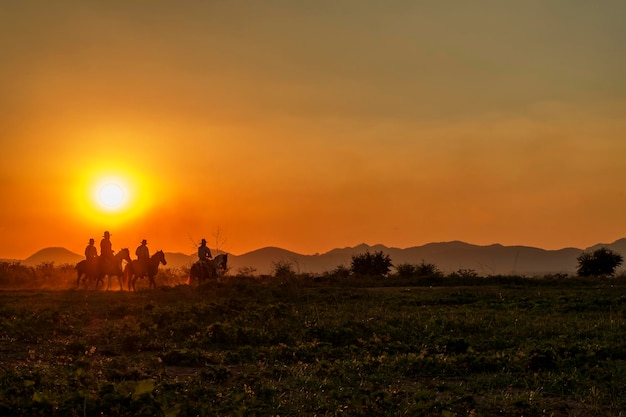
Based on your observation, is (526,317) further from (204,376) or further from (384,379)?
(204,376)

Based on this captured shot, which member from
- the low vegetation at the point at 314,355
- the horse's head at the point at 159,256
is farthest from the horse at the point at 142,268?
the low vegetation at the point at 314,355

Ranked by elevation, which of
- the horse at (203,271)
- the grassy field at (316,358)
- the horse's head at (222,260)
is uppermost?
the horse's head at (222,260)

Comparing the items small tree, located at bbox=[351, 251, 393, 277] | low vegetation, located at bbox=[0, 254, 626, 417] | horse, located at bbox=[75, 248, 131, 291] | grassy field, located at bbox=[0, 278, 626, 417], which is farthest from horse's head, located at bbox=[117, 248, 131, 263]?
small tree, located at bbox=[351, 251, 393, 277]

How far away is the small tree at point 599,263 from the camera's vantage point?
161 ft

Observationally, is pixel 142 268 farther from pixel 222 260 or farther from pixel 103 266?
pixel 222 260

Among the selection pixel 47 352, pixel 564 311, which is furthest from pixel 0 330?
pixel 564 311

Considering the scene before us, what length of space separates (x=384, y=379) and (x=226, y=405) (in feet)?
10.1

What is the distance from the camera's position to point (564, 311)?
71.2ft

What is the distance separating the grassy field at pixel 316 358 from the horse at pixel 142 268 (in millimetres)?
7991

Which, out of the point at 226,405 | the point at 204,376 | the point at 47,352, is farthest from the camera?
the point at 47,352

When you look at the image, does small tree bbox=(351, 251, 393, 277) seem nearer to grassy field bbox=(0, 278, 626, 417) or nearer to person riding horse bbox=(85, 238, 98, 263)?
person riding horse bbox=(85, 238, 98, 263)

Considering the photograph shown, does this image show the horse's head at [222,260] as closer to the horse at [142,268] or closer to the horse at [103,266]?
the horse at [142,268]

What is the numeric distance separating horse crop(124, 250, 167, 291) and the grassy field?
315 inches

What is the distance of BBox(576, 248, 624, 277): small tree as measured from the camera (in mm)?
49062
